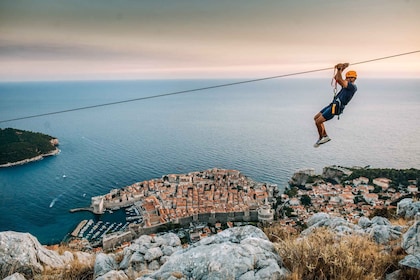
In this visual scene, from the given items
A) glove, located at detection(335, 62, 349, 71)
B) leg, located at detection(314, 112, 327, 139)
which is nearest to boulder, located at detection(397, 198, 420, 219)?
leg, located at detection(314, 112, 327, 139)

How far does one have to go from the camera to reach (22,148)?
29.4m

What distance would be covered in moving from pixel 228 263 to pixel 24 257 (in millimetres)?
2975

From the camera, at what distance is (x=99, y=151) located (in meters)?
33.3

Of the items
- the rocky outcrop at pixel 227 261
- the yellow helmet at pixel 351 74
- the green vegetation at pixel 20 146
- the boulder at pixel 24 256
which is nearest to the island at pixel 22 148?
the green vegetation at pixel 20 146

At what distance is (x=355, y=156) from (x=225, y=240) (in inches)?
1130

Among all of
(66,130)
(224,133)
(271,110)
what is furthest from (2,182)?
(271,110)

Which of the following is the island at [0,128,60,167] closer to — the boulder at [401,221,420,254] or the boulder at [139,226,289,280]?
the boulder at [139,226,289,280]

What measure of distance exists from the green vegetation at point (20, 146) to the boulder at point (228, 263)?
101 ft

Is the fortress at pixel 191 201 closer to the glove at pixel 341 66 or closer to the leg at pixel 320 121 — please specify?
the leg at pixel 320 121

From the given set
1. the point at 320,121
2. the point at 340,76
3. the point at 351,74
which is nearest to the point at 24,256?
the point at 320,121

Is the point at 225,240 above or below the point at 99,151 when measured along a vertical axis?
above

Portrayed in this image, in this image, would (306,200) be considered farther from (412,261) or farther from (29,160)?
(29,160)

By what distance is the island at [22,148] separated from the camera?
28.0m

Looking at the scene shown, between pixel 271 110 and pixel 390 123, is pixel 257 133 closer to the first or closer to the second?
pixel 390 123
